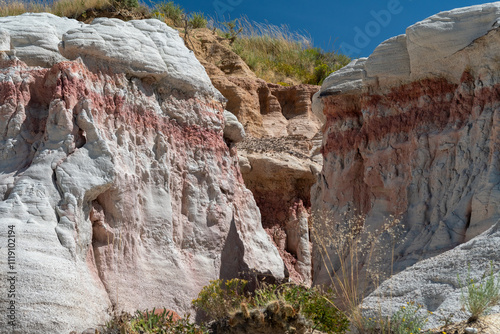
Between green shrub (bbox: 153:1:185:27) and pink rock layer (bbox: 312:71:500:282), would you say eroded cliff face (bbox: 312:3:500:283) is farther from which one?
green shrub (bbox: 153:1:185:27)

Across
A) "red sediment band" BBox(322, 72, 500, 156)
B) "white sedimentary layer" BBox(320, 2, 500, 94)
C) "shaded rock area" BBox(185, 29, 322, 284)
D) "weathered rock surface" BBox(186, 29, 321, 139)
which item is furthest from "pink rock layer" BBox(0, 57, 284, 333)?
"weathered rock surface" BBox(186, 29, 321, 139)

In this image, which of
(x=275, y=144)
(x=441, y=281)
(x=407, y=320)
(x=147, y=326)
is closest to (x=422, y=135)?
(x=441, y=281)

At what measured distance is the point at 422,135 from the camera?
12094 millimetres

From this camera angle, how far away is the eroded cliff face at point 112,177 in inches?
311

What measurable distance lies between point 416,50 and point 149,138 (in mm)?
5089

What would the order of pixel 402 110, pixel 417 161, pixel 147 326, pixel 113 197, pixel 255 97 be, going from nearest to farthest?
1. pixel 147 326
2. pixel 113 197
3. pixel 417 161
4. pixel 402 110
5. pixel 255 97

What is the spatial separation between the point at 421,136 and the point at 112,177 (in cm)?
590

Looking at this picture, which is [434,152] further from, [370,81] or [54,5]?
[54,5]

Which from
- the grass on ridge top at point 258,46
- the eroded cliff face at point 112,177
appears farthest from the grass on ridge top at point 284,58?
the eroded cliff face at point 112,177

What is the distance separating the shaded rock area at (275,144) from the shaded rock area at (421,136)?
8.62ft

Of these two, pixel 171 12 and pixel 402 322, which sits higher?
pixel 171 12

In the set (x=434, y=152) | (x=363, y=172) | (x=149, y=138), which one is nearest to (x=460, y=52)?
(x=434, y=152)

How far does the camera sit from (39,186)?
8.36 m

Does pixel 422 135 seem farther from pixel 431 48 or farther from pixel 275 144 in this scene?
pixel 275 144
